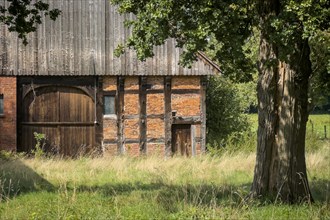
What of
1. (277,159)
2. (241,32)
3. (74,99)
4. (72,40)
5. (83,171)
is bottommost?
(83,171)

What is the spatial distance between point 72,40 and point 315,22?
14800 millimetres

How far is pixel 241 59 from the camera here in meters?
10.3

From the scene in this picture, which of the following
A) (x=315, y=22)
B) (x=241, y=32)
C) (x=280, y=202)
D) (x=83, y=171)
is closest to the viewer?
(x=315, y=22)

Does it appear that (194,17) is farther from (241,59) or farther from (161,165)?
(161,165)

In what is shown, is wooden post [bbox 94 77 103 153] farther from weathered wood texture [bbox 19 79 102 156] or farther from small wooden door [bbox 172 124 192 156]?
small wooden door [bbox 172 124 192 156]

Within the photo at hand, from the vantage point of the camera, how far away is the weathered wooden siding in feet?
66.9

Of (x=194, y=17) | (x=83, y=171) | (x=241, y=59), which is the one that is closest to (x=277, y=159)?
(x=241, y=59)

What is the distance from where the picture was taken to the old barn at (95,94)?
66.6 ft

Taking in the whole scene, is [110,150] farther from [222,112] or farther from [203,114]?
[222,112]

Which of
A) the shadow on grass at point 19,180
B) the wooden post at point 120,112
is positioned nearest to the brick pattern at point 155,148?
the wooden post at point 120,112

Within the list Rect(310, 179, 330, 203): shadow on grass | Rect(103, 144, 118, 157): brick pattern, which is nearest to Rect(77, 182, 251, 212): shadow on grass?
Rect(310, 179, 330, 203): shadow on grass

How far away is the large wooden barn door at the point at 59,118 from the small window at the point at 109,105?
57cm

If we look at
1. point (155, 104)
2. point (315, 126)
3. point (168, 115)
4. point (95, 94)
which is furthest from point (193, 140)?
point (315, 126)

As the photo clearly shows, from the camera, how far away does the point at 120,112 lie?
816 inches
